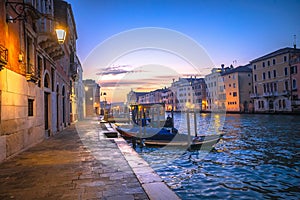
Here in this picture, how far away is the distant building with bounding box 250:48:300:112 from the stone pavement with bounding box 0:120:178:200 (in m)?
40.7

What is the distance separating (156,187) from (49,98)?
32.7 feet

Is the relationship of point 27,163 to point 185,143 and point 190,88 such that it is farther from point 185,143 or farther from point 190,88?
point 190,88

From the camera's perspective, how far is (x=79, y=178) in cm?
478

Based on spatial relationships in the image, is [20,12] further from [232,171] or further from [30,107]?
[232,171]

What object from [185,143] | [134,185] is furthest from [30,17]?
[185,143]

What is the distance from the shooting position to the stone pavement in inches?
154

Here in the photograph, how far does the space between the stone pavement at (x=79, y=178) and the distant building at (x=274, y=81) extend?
4072cm

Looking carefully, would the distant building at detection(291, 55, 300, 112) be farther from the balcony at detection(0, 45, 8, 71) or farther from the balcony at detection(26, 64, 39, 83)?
the balcony at detection(0, 45, 8, 71)

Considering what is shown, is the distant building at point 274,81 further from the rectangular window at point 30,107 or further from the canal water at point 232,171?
the rectangular window at point 30,107

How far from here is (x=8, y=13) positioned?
22.1ft

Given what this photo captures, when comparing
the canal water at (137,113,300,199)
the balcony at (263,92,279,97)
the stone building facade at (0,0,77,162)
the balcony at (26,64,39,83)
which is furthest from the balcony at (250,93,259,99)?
the balcony at (26,64,39,83)

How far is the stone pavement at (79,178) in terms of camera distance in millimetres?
3902

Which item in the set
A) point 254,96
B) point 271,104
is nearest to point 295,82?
point 271,104

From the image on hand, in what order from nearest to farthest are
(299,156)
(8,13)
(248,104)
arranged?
(8,13) → (299,156) → (248,104)
